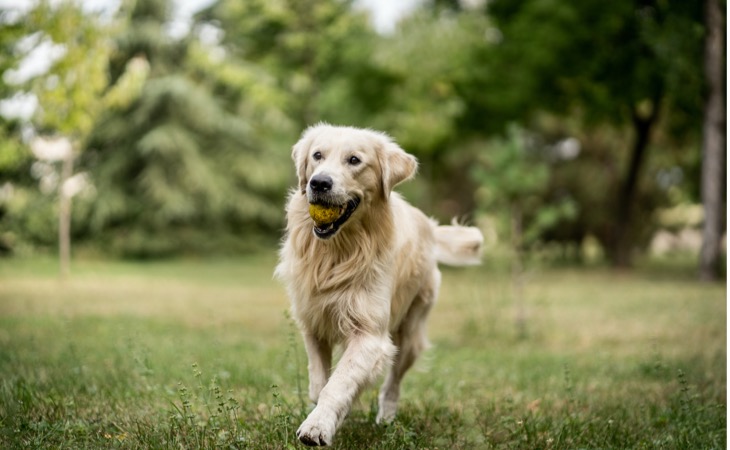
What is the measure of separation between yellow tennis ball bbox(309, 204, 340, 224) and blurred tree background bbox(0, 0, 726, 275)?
985 cm

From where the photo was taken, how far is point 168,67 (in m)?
25.5

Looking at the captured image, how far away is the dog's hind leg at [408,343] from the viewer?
→ 468 centimetres

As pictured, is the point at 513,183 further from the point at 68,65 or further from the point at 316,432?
the point at 68,65

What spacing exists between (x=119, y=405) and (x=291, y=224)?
1.44m

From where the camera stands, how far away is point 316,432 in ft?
10.5

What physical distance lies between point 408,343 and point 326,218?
1364mm

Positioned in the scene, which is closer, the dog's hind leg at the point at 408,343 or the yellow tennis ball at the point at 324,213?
the yellow tennis ball at the point at 324,213

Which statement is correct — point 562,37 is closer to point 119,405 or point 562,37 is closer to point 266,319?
point 266,319

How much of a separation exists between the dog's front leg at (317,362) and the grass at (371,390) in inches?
6.8

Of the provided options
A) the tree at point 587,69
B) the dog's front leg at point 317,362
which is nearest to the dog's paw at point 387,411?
the dog's front leg at point 317,362

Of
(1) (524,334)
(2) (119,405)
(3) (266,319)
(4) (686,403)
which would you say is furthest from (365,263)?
(3) (266,319)

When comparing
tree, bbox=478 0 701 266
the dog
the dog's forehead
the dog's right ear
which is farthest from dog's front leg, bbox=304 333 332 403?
tree, bbox=478 0 701 266

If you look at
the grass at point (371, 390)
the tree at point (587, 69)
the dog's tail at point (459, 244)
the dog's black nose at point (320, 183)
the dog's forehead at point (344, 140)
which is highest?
the tree at point (587, 69)

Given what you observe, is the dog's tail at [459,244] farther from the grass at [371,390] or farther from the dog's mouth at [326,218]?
the dog's mouth at [326,218]
